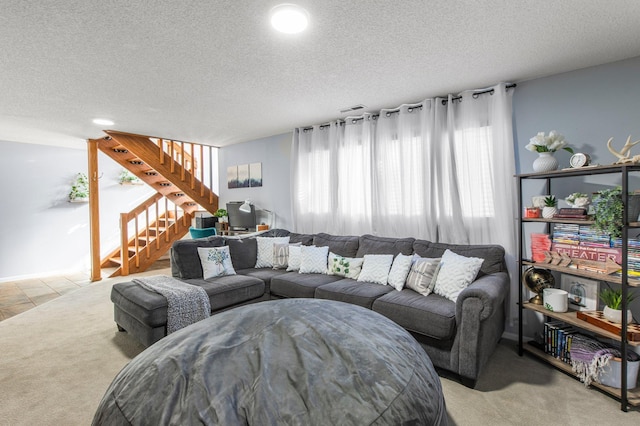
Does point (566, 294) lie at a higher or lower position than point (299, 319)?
lower

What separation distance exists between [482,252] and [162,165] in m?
4.98

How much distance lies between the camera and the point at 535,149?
103 inches

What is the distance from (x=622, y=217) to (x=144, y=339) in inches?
145

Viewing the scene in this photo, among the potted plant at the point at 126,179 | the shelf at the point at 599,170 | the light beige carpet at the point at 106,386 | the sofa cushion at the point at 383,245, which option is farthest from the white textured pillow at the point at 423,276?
the potted plant at the point at 126,179

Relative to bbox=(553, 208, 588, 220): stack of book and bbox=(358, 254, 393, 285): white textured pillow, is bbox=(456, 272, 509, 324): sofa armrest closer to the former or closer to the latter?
bbox=(553, 208, 588, 220): stack of book

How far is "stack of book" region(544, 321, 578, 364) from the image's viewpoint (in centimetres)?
243

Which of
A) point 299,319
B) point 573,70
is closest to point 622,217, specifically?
point 573,70

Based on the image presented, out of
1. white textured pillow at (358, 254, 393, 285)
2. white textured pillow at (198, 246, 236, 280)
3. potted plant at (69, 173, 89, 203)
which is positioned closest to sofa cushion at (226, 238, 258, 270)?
white textured pillow at (198, 246, 236, 280)

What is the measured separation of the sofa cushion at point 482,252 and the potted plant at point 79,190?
652 cm

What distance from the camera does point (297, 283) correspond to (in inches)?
129

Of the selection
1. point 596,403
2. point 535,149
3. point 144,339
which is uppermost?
point 535,149

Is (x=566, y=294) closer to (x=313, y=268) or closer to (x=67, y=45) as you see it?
(x=313, y=268)

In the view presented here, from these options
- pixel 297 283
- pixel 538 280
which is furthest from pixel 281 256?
pixel 538 280

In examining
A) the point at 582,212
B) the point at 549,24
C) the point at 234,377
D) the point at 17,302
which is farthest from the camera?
the point at 17,302
